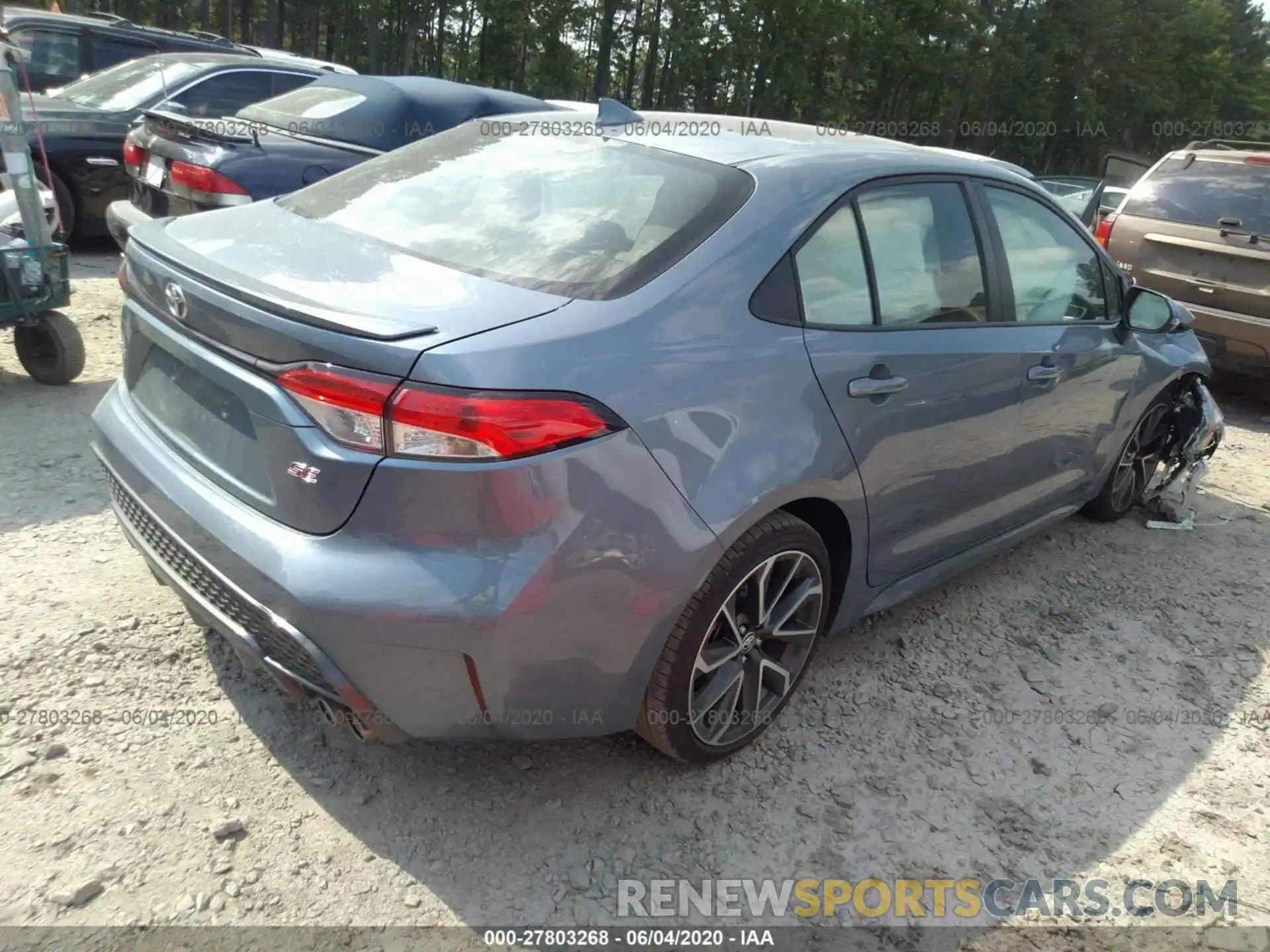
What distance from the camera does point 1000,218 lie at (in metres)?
3.39

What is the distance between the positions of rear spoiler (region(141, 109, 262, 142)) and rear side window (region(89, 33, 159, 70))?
388 cm

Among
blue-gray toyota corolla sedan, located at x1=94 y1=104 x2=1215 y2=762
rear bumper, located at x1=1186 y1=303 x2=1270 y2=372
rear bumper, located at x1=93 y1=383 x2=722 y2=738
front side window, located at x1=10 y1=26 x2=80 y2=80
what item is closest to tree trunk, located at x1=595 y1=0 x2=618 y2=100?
front side window, located at x1=10 y1=26 x2=80 y2=80

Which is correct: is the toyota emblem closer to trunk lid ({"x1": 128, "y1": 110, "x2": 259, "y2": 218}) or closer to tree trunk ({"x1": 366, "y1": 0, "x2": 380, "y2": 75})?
trunk lid ({"x1": 128, "y1": 110, "x2": 259, "y2": 218})

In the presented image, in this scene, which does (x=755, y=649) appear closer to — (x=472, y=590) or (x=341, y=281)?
(x=472, y=590)

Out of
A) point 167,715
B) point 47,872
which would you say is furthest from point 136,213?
point 47,872

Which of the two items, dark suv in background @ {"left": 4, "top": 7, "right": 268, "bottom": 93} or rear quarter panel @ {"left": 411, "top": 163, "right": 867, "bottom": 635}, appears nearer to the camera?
rear quarter panel @ {"left": 411, "top": 163, "right": 867, "bottom": 635}

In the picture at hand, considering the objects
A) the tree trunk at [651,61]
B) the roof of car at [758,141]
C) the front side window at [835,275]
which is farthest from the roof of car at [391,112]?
the tree trunk at [651,61]

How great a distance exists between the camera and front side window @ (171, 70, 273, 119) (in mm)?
7543

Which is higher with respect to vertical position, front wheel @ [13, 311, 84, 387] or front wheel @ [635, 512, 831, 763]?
front wheel @ [635, 512, 831, 763]

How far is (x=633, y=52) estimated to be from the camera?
107 ft

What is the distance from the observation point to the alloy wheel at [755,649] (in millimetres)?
2549

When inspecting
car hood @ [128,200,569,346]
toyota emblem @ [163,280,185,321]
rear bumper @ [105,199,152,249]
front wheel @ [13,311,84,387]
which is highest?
car hood @ [128,200,569,346]

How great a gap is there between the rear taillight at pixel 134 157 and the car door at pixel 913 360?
201 inches

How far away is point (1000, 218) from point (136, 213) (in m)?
5.20
